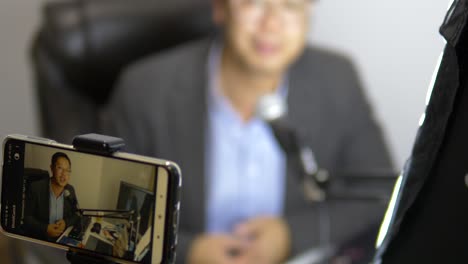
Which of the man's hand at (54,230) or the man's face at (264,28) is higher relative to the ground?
the man's face at (264,28)

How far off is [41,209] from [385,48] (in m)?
1.02

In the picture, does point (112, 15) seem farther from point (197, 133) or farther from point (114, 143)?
point (114, 143)

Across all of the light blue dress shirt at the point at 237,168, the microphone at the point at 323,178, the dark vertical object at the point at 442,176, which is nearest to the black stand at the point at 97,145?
the dark vertical object at the point at 442,176

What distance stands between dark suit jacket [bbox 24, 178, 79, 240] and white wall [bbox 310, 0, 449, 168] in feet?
2.88

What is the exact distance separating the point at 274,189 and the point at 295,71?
0.72 ft

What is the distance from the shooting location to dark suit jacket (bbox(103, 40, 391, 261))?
1209mm

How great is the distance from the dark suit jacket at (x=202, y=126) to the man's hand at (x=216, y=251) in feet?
0.13

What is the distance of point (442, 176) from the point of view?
42cm

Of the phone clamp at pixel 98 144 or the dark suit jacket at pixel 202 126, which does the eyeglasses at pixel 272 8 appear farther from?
the phone clamp at pixel 98 144

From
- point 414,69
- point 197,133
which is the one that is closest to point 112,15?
point 197,133

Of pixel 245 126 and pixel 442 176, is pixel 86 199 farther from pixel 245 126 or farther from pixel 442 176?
pixel 245 126

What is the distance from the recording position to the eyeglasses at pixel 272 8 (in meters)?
1.21

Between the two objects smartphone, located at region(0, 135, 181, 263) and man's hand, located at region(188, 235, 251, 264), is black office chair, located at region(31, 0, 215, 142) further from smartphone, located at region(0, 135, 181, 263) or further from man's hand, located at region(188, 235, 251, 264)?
smartphone, located at region(0, 135, 181, 263)

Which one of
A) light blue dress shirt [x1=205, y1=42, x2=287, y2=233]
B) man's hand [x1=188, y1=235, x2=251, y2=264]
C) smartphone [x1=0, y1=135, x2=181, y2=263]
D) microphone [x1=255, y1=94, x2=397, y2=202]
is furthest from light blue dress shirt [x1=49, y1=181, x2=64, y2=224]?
light blue dress shirt [x1=205, y1=42, x2=287, y2=233]
